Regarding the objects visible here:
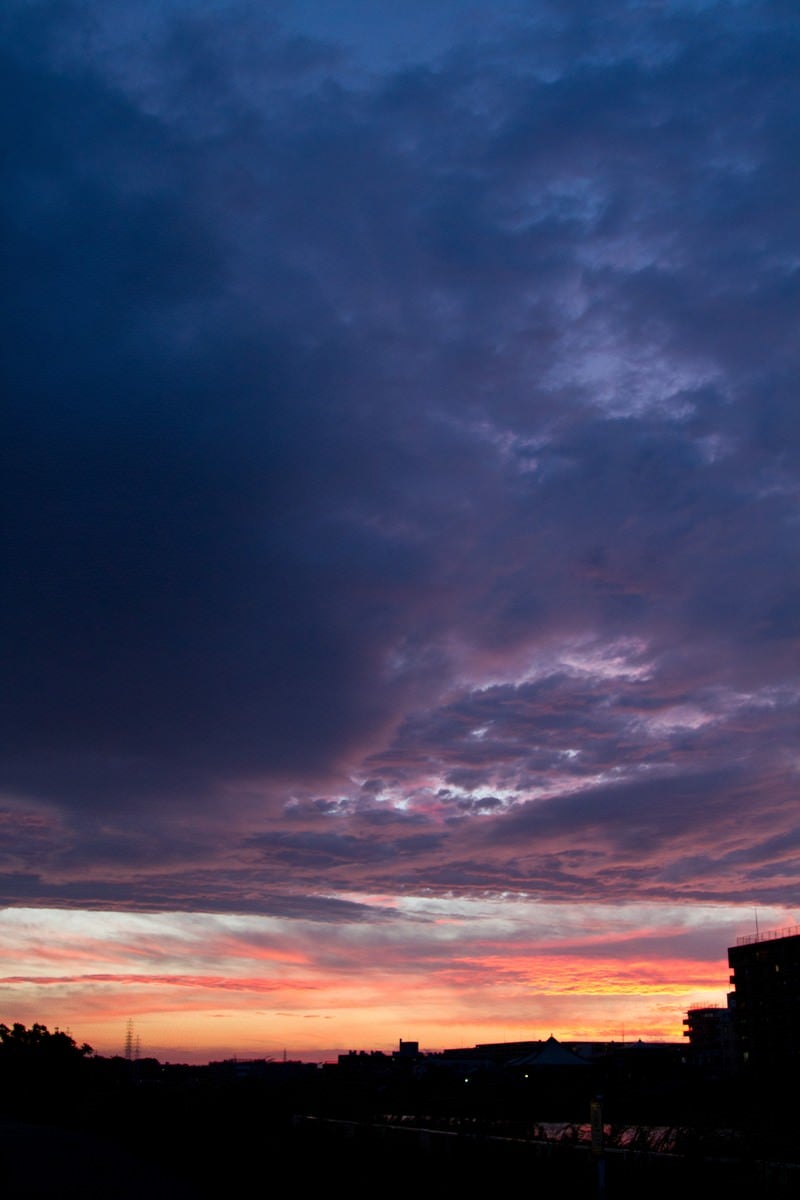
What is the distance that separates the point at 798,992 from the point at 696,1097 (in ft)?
281

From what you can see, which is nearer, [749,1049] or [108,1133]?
[108,1133]

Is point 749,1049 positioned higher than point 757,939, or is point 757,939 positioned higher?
point 757,939

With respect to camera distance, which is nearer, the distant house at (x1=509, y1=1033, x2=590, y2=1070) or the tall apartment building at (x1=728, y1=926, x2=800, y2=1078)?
the distant house at (x1=509, y1=1033, x2=590, y2=1070)

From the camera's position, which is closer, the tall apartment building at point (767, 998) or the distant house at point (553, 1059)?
the distant house at point (553, 1059)

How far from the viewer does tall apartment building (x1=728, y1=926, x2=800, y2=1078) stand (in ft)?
438

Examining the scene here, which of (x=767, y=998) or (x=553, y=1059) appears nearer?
(x=553, y=1059)

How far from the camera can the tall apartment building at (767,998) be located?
13362cm

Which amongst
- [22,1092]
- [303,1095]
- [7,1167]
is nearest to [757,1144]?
[7,1167]

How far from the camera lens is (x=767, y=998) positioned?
138 meters

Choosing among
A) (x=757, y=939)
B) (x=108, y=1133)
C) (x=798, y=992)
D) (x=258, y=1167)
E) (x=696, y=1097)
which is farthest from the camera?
(x=757, y=939)

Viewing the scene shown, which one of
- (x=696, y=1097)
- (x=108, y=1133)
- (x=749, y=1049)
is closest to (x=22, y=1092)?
(x=108, y=1133)

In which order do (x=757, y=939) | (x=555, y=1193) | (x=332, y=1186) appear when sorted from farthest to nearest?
(x=757, y=939) → (x=332, y=1186) → (x=555, y=1193)

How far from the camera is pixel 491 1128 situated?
32.8 meters

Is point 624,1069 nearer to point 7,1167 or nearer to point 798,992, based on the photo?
point 7,1167
